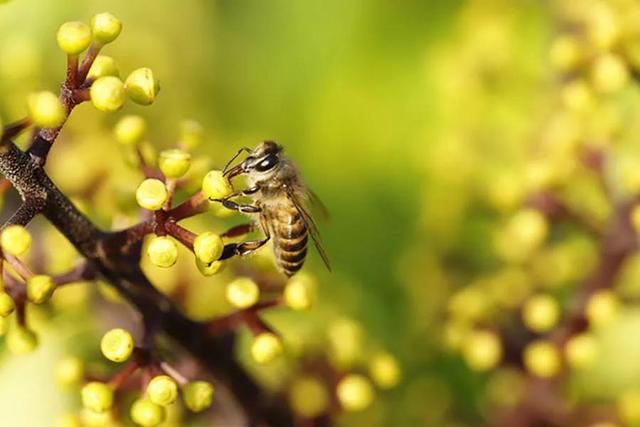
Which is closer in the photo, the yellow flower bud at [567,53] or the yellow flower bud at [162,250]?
the yellow flower bud at [162,250]

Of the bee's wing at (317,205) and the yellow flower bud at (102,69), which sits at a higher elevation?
the yellow flower bud at (102,69)

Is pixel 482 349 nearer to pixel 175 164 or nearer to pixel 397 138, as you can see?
pixel 397 138

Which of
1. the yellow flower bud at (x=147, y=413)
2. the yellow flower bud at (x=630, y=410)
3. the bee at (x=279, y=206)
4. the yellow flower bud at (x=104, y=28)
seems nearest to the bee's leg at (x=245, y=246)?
the bee at (x=279, y=206)

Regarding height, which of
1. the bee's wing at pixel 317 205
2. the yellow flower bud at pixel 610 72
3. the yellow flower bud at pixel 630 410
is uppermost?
the bee's wing at pixel 317 205

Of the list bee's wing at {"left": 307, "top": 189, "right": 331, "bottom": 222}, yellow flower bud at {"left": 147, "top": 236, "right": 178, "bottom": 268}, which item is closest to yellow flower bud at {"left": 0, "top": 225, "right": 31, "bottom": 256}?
yellow flower bud at {"left": 147, "top": 236, "right": 178, "bottom": 268}

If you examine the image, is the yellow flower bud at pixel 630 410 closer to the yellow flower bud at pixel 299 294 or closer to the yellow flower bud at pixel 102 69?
the yellow flower bud at pixel 299 294

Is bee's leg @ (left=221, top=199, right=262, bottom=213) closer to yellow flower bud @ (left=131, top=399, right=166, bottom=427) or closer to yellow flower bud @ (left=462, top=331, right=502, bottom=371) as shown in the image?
yellow flower bud @ (left=131, top=399, right=166, bottom=427)

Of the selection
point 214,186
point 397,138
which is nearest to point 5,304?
point 214,186
